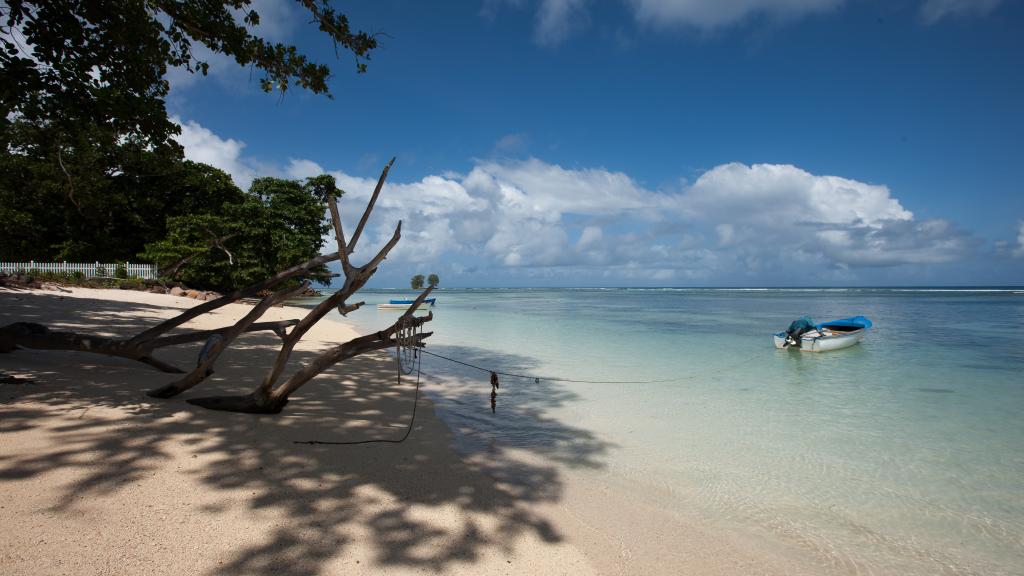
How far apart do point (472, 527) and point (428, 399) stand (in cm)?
479

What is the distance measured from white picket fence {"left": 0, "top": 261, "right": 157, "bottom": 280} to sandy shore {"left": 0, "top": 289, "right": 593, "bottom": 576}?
24.9 meters

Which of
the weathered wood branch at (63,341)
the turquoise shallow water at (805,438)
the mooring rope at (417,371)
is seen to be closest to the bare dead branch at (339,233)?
the mooring rope at (417,371)

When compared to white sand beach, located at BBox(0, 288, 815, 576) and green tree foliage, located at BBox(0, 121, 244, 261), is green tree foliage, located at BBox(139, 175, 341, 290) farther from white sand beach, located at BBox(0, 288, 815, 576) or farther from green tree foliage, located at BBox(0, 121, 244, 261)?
white sand beach, located at BBox(0, 288, 815, 576)

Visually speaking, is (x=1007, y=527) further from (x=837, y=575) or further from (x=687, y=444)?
(x=687, y=444)

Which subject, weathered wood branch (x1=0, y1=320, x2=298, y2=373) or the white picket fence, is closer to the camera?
weathered wood branch (x1=0, y1=320, x2=298, y2=373)

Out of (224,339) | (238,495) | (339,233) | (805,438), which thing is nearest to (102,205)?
(224,339)

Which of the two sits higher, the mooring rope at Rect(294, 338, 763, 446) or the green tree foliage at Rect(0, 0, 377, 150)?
the green tree foliage at Rect(0, 0, 377, 150)

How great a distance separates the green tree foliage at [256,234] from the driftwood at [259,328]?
29736 millimetres

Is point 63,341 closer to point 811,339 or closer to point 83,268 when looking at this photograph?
point 811,339

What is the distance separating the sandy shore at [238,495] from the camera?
110 inches

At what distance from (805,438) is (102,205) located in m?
32.4

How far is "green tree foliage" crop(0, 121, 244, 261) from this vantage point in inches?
1037

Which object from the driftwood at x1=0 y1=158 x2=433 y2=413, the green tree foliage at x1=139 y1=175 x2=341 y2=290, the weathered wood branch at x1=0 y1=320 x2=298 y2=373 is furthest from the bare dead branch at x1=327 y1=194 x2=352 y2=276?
the green tree foliage at x1=139 y1=175 x2=341 y2=290

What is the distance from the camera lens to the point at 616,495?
4.63 meters
